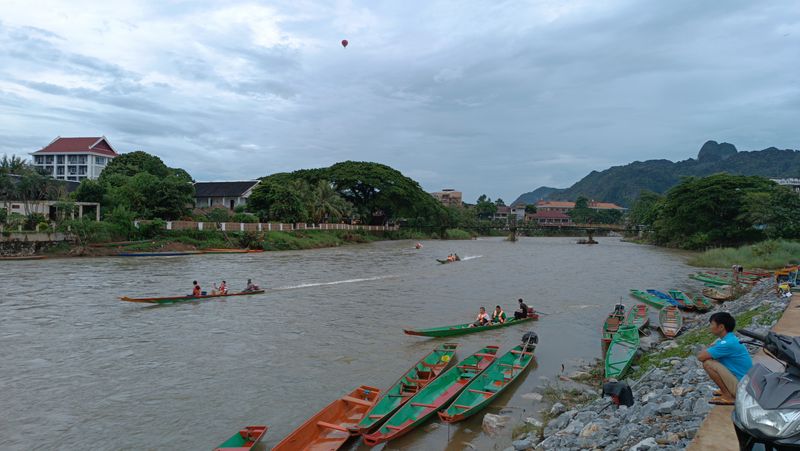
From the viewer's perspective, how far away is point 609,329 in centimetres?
1709

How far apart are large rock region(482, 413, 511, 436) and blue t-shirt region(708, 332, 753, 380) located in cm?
488

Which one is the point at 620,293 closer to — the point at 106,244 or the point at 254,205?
the point at 106,244

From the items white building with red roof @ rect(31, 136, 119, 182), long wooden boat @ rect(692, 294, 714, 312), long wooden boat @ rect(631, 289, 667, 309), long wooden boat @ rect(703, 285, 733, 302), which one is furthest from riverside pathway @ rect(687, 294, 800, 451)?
white building with red roof @ rect(31, 136, 119, 182)

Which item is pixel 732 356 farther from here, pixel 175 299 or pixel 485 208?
pixel 485 208

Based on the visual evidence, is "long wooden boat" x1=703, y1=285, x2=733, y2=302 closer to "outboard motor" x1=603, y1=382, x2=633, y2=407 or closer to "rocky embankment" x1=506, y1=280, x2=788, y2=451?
"rocky embankment" x1=506, y1=280, x2=788, y2=451

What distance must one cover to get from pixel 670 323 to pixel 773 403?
14938 millimetres

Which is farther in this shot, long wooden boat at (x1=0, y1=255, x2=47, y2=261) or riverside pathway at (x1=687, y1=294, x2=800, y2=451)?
long wooden boat at (x1=0, y1=255, x2=47, y2=261)

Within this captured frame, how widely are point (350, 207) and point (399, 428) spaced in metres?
66.7

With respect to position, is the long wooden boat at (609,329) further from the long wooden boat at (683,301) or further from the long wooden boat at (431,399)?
the long wooden boat at (683,301)

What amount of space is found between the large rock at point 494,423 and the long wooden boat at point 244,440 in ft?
13.5

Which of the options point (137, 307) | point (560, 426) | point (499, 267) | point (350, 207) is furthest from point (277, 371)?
point (350, 207)

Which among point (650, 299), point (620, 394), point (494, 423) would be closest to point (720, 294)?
point (650, 299)

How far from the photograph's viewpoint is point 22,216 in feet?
129

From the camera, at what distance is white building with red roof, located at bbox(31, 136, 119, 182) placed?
81.8m
